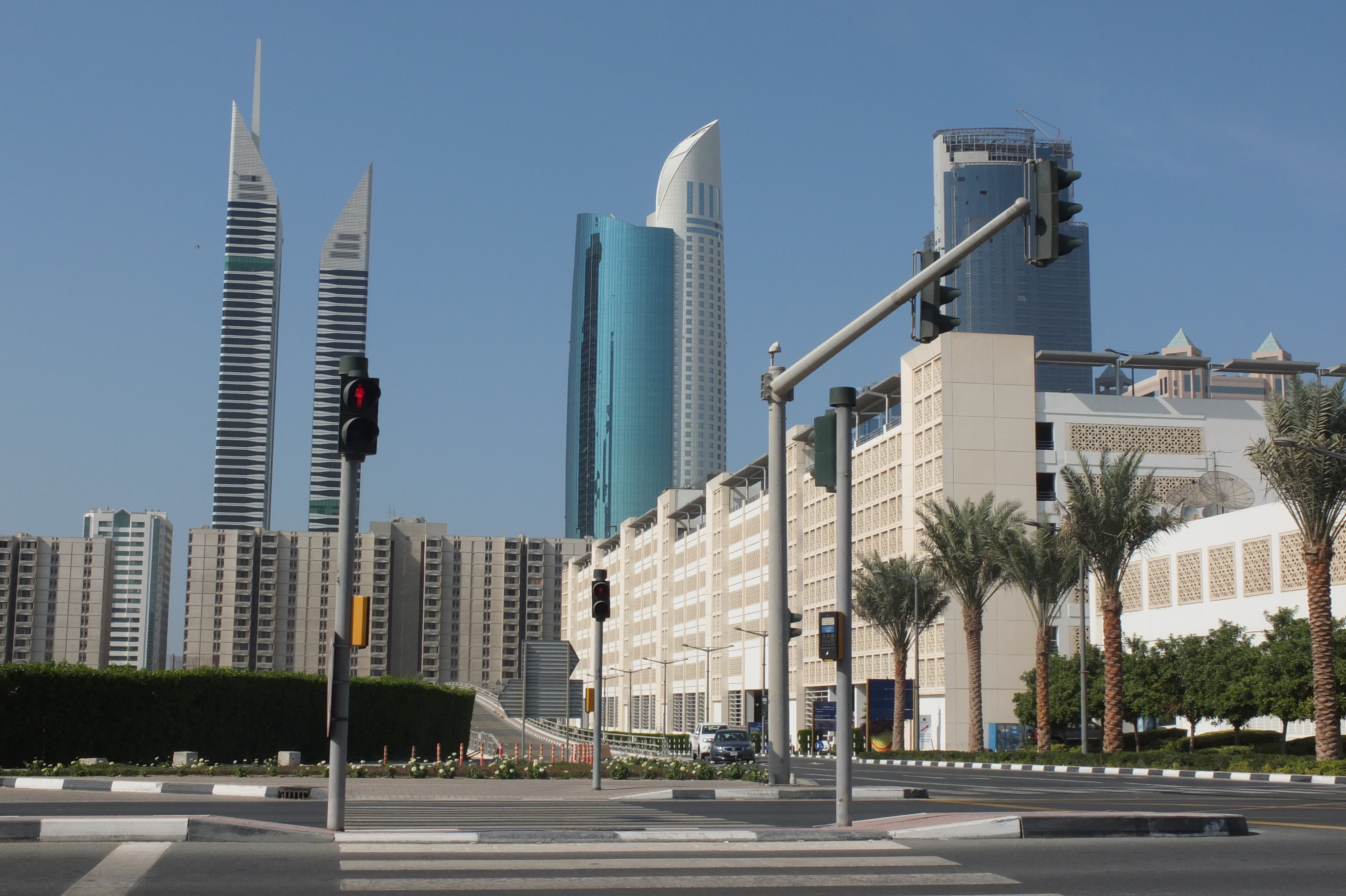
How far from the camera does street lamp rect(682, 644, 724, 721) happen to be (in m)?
109

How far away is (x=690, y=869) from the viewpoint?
37.5ft

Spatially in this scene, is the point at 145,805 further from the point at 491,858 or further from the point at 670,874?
the point at 670,874

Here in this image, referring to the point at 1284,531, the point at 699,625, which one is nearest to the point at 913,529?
the point at 1284,531

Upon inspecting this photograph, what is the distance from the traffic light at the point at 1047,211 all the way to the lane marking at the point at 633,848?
6236 mm

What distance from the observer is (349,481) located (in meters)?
13.8

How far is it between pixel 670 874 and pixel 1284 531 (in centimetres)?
5558

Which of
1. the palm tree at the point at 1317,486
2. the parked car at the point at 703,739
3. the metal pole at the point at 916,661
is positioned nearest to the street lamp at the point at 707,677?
the metal pole at the point at 916,661

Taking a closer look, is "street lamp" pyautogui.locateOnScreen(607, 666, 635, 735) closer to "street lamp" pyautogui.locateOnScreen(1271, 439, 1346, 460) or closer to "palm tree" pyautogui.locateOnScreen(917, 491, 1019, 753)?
"palm tree" pyautogui.locateOnScreen(917, 491, 1019, 753)

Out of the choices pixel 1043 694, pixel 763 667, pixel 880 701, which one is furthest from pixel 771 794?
pixel 763 667

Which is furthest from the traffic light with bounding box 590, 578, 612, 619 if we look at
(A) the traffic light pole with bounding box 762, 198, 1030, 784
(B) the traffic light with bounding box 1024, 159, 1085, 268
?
(B) the traffic light with bounding box 1024, 159, 1085, 268

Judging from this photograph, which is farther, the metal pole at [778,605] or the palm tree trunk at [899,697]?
the palm tree trunk at [899,697]

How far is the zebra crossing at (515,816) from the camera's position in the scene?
632 inches

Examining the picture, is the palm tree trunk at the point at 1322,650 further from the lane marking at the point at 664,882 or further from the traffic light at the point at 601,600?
the lane marking at the point at 664,882

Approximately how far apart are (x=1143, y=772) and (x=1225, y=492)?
114ft
